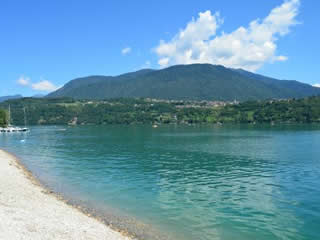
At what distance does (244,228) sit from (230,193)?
11.2m

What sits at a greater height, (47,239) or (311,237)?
(47,239)

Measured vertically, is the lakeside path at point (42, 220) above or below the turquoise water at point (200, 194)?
above

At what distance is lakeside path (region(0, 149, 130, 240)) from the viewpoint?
21.8m

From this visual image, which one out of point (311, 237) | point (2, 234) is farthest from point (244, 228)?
point (2, 234)

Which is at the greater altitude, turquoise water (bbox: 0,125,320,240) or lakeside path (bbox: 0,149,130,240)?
lakeside path (bbox: 0,149,130,240)

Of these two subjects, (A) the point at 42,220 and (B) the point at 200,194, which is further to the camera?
(B) the point at 200,194

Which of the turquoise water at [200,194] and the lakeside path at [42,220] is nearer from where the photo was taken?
the lakeside path at [42,220]

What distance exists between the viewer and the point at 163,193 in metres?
38.2

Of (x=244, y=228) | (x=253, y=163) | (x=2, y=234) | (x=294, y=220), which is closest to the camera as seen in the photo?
(x=2, y=234)

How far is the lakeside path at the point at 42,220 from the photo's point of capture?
2183 centimetres

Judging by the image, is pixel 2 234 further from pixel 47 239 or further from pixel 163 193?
pixel 163 193

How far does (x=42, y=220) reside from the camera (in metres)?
25.2

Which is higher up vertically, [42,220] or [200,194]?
[42,220]

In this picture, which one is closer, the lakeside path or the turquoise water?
the lakeside path
